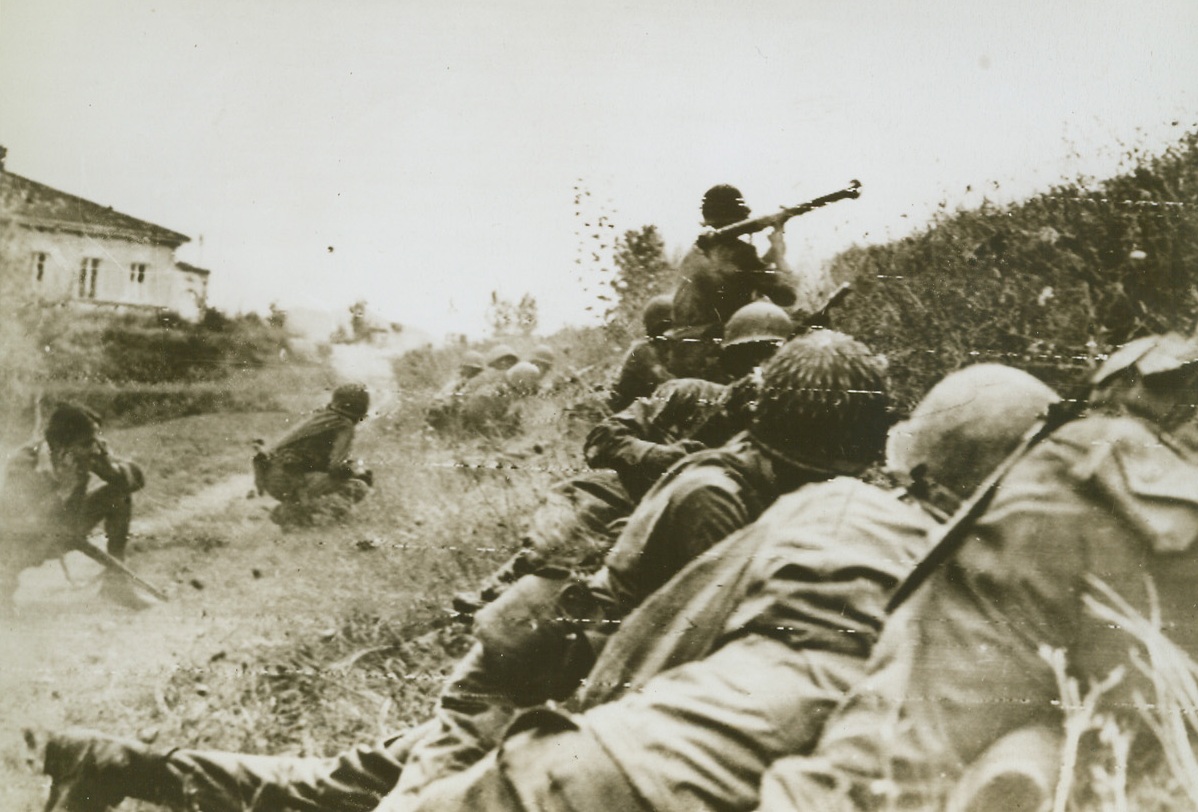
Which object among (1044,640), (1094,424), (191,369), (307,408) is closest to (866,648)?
(1044,640)

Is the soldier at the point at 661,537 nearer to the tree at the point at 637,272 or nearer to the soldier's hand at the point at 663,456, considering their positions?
the soldier's hand at the point at 663,456

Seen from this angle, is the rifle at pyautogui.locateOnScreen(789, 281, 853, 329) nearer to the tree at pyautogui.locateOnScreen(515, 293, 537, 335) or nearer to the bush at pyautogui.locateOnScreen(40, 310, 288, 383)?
the tree at pyautogui.locateOnScreen(515, 293, 537, 335)

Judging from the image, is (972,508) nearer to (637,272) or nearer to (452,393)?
(637,272)

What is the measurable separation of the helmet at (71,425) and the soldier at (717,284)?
203 cm

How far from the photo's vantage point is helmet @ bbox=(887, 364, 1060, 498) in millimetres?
3070

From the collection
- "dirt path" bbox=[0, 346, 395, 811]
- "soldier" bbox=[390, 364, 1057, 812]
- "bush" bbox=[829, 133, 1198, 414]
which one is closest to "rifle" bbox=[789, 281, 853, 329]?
"bush" bbox=[829, 133, 1198, 414]

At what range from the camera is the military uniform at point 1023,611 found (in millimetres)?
2938

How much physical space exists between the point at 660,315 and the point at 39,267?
2214mm

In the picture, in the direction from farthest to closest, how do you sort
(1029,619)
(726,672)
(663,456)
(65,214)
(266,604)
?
(65,214), (266,604), (663,456), (1029,619), (726,672)

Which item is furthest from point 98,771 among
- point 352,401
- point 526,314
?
point 526,314

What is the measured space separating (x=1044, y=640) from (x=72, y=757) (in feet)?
10.4

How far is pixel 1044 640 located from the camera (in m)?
3.03

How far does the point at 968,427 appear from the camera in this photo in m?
3.11

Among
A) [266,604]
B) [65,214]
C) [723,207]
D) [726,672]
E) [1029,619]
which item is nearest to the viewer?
[726,672]
